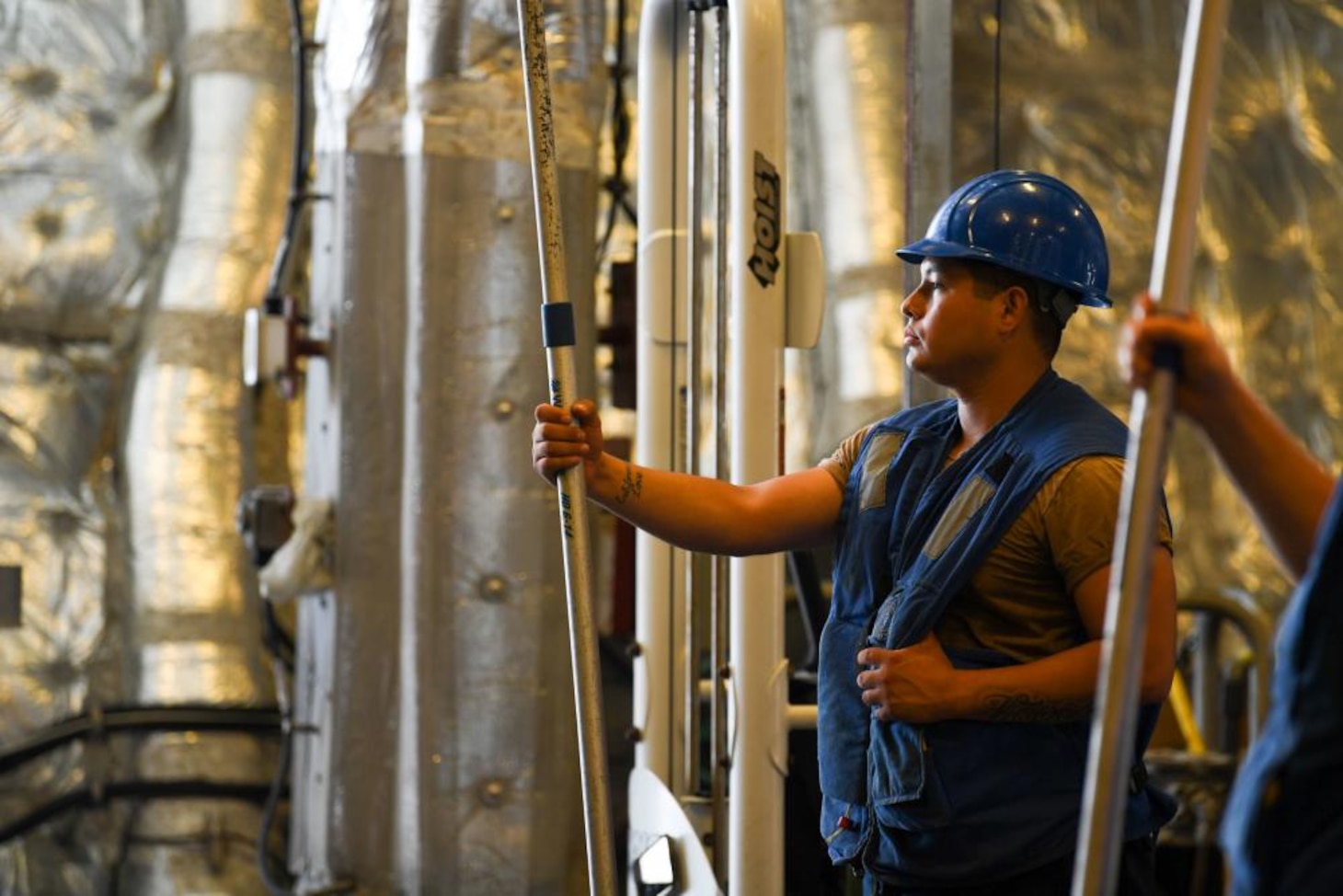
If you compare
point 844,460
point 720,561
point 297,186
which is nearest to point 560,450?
point 844,460

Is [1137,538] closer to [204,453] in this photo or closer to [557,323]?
[557,323]

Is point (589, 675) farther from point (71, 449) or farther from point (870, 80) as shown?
point (71, 449)

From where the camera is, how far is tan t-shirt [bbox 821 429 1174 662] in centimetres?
179

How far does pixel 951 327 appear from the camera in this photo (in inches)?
75.4

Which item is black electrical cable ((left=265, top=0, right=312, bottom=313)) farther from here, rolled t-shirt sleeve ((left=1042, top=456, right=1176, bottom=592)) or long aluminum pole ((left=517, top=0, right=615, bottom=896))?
rolled t-shirt sleeve ((left=1042, top=456, right=1176, bottom=592))

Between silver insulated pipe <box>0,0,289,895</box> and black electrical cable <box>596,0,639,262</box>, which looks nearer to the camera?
black electrical cable <box>596,0,639,262</box>

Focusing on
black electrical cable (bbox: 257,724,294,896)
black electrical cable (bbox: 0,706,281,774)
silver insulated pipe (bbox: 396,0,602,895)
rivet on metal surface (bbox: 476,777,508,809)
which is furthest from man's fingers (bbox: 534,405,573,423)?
black electrical cable (bbox: 0,706,281,774)

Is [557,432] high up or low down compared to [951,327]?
down

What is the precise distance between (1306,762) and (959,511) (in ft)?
2.25

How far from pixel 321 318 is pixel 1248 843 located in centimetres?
276

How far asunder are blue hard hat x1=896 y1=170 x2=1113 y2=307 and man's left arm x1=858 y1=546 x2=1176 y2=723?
323mm

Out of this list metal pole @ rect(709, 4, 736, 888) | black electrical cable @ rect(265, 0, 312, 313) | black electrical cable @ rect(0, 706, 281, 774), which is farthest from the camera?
black electrical cable @ rect(0, 706, 281, 774)

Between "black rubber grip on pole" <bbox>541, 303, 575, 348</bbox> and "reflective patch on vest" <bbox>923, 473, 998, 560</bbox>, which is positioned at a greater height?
"black rubber grip on pole" <bbox>541, 303, 575, 348</bbox>

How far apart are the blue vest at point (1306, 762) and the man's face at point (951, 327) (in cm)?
70
